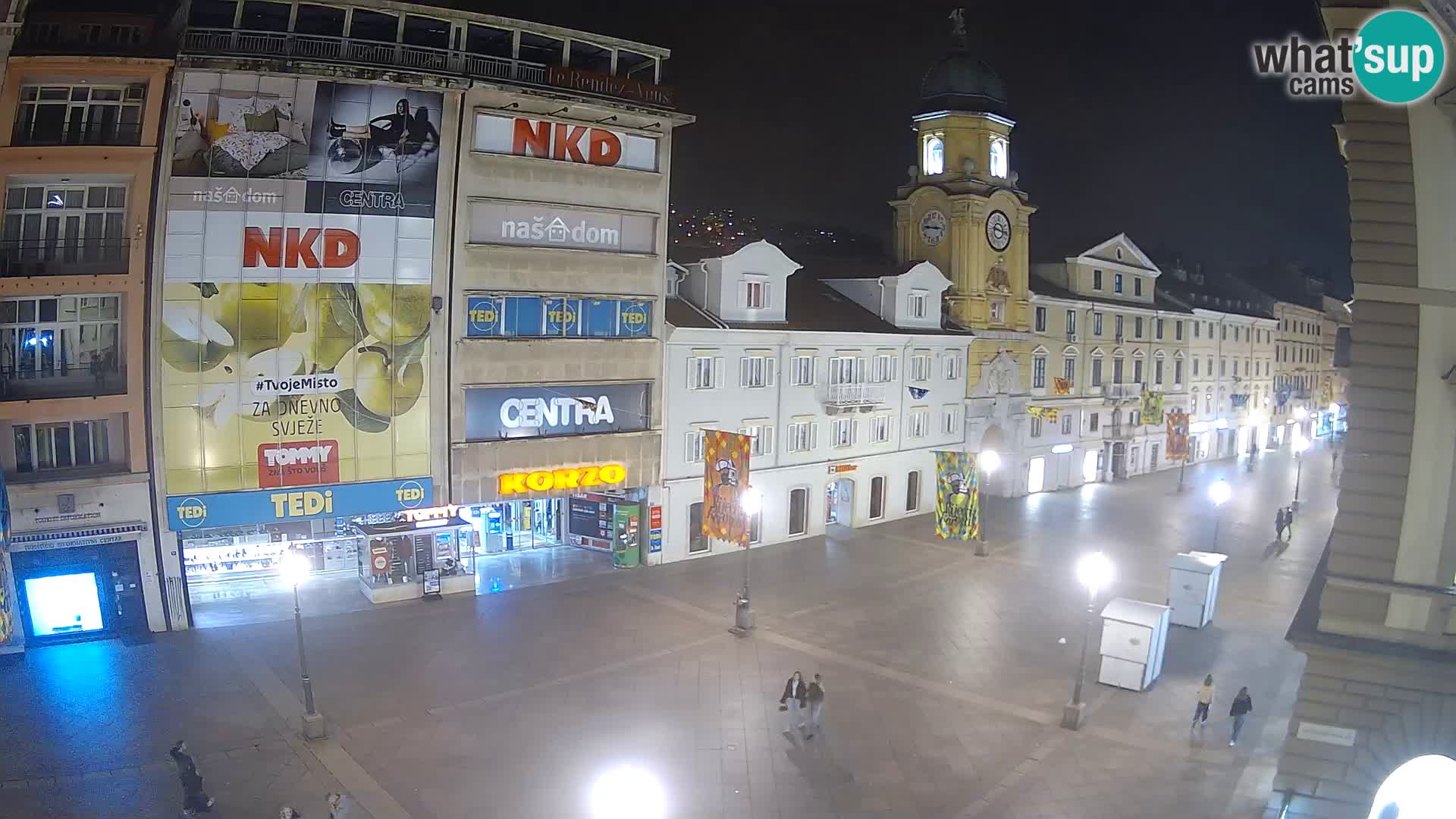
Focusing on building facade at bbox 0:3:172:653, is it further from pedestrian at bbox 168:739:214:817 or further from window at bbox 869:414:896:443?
window at bbox 869:414:896:443

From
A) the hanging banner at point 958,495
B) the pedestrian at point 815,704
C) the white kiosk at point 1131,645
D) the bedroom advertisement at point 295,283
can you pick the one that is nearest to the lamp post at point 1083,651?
the white kiosk at point 1131,645

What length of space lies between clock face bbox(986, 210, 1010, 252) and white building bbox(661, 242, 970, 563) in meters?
4.31

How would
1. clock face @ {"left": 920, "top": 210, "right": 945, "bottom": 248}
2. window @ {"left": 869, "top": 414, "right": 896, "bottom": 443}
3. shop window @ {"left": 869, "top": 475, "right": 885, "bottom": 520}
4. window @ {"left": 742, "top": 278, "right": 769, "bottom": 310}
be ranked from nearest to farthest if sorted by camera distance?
window @ {"left": 742, "top": 278, "right": 769, "bottom": 310} < window @ {"left": 869, "top": 414, "right": 896, "bottom": 443} < shop window @ {"left": 869, "top": 475, "right": 885, "bottom": 520} < clock face @ {"left": 920, "top": 210, "right": 945, "bottom": 248}

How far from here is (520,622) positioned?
2834 centimetres

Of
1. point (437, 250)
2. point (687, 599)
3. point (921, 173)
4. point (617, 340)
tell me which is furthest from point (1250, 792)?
point (921, 173)

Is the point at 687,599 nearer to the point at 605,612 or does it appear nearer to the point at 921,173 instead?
the point at 605,612

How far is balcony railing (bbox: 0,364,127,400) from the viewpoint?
2625 centimetres

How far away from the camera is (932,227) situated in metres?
49.7

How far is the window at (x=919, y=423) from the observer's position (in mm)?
46312

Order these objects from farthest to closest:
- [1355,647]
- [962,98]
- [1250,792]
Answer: [962,98]
[1250,792]
[1355,647]

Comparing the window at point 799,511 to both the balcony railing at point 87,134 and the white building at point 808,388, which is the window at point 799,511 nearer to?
the white building at point 808,388

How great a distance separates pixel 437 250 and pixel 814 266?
86.8 ft

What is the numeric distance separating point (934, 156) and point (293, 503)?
35.6m

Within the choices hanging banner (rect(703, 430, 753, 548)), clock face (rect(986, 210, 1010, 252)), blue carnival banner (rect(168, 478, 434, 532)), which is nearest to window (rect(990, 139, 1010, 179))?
clock face (rect(986, 210, 1010, 252))
